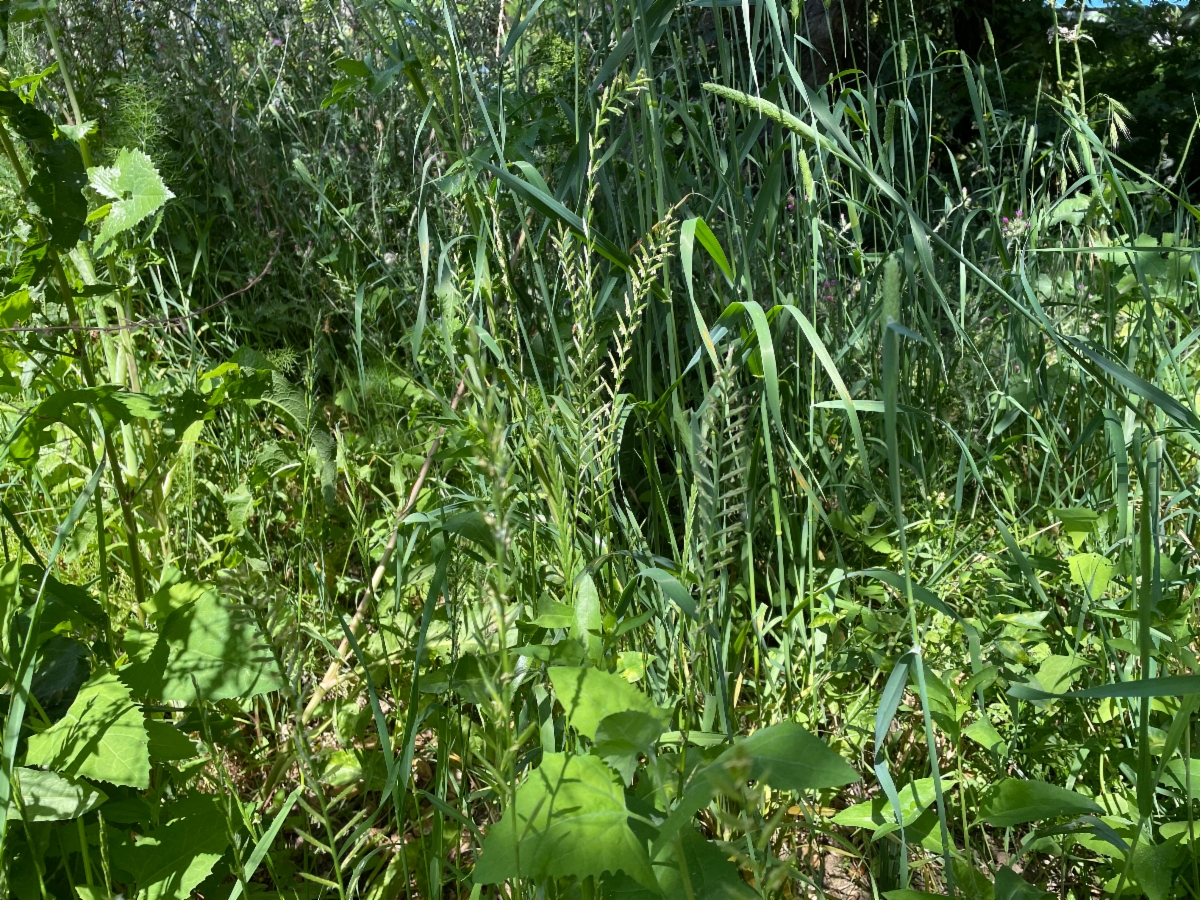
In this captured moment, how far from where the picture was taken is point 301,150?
2676mm

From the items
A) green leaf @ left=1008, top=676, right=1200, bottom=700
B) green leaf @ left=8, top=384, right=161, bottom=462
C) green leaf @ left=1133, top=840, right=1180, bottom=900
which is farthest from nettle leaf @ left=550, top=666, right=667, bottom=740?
green leaf @ left=8, top=384, right=161, bottom=462

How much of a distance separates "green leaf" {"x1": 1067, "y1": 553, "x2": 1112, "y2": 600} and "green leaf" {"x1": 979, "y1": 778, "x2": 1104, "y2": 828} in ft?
1.34

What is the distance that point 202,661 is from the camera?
3.72 ft

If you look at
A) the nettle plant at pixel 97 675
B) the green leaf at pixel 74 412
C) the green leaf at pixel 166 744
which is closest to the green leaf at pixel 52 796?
the nettle plant at pixel 97 675

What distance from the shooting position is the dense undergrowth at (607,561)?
34.7 inches

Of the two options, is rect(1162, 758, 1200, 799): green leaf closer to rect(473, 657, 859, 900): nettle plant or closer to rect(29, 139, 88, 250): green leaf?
rect(473, 657, 859, 900): nettle plant

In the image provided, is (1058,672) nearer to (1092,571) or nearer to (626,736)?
(1092,571)

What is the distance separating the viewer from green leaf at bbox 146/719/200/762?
1112mm

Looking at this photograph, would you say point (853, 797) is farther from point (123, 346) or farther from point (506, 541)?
point (123, 346)

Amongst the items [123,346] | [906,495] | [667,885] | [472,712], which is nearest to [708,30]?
[906,495]

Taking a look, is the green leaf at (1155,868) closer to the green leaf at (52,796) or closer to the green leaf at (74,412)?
the green leaf at (52,796)

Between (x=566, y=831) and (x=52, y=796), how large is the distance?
59 centimetres

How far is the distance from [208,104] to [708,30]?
1727mm

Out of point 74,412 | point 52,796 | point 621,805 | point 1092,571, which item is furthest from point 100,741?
point 1092,571
